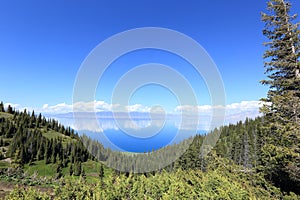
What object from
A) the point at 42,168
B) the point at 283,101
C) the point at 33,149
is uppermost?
the point at 283,101

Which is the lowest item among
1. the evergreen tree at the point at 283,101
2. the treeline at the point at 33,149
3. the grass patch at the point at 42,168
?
the grass patch at the point at 42,168

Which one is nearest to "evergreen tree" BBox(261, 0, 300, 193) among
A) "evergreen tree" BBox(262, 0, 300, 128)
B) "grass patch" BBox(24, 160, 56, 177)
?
"evergreen tree" BBox(262, 0, 300, 128)

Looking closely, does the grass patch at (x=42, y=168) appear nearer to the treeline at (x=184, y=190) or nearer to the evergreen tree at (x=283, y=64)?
the treeline at (x=184, y=190)

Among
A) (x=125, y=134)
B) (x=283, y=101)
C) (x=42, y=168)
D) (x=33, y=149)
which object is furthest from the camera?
(x=33, y=149)

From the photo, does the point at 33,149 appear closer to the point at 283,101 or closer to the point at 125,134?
the point at 125,134

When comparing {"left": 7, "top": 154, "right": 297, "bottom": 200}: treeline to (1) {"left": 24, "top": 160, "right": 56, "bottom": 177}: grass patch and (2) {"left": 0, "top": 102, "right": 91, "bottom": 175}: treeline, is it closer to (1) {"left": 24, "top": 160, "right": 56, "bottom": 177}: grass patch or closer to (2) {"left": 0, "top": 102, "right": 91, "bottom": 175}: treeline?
(1) {"left": 24, "top": 160, "right": 56, "bottom": 177}: grass patch

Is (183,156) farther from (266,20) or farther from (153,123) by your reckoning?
(266,20)

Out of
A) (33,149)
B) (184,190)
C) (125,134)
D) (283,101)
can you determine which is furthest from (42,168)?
(283,101)

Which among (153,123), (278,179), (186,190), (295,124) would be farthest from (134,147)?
(295,124)

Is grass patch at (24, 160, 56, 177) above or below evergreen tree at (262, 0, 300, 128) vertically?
below

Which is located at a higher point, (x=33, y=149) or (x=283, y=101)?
(x=283, y=101)

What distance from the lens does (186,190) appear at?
11.9 m

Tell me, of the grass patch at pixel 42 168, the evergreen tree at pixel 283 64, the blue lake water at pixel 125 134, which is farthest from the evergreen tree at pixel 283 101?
the grass patch at pixel 42 168

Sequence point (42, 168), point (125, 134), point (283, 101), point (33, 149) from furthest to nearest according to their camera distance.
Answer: point (33, 149) < point (42, 168) < point (125, 134) < point (283, 101)
